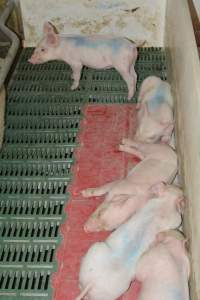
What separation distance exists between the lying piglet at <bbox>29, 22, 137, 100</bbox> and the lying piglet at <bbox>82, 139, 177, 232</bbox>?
26.1 inches

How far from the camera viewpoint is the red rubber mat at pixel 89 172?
226cm

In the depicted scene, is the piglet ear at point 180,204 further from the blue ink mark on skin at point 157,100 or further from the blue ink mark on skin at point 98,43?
the blue ink mark on skin at point 98,43

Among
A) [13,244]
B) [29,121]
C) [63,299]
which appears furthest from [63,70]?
[63,299]

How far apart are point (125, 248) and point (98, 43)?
151 cm

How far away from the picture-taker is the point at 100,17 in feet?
11.8

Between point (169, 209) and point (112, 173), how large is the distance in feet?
1.92

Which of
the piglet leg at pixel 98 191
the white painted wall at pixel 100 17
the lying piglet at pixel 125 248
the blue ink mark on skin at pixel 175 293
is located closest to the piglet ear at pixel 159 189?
the lying piglet at pixel 125 248

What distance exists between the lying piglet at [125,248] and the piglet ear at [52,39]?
4.52 feet

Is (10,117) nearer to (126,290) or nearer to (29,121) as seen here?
(29,121)

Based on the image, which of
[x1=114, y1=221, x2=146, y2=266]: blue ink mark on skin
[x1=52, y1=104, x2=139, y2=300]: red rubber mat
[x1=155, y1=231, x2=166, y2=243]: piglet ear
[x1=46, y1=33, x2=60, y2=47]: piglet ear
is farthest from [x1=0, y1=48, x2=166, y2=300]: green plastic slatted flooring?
[x1=155, y1=231, x2=166, y2=243]: piglet ear

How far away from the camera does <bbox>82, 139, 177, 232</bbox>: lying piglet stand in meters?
2.29

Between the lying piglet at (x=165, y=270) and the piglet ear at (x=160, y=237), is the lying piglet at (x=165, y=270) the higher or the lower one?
the lower one

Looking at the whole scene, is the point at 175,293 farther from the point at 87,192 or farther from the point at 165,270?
the point at 87,192

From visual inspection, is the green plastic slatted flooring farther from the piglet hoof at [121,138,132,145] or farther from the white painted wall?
the piglet hoof at [121,138,132,145]
